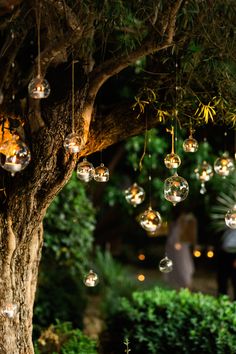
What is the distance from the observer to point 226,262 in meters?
9.09

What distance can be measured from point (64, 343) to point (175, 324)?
1121mm

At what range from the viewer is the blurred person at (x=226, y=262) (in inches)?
348

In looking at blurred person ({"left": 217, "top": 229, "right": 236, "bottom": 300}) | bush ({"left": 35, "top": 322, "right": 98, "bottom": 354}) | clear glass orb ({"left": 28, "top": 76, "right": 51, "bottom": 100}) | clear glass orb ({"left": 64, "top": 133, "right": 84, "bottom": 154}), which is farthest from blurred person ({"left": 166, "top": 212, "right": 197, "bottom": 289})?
clear glass orb ({"left": 28, "top": 76, "right": 51, "bottom": 100})

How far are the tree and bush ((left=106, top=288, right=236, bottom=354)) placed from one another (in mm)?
2352

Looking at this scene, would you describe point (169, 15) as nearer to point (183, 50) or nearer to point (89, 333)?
point (183, 50)

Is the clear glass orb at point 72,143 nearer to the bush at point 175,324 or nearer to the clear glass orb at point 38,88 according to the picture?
→ the clear glass orb at point 38,88

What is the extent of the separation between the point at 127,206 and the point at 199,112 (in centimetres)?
438

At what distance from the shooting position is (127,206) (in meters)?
8.80

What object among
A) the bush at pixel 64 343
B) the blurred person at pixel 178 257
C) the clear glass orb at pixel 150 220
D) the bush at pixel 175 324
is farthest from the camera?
the blurred person at pixel 178 257

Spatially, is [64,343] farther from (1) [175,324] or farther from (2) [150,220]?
(2) [150,220]

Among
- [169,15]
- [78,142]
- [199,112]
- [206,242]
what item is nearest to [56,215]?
[199,112]

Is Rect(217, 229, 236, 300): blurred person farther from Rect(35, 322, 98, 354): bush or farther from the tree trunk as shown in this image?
the tree trunk

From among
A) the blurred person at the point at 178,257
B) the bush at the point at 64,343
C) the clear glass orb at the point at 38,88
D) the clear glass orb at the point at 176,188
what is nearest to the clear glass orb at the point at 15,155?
the clear glass orb at the point at 38,88

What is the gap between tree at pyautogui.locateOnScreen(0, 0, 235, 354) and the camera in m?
3.94
